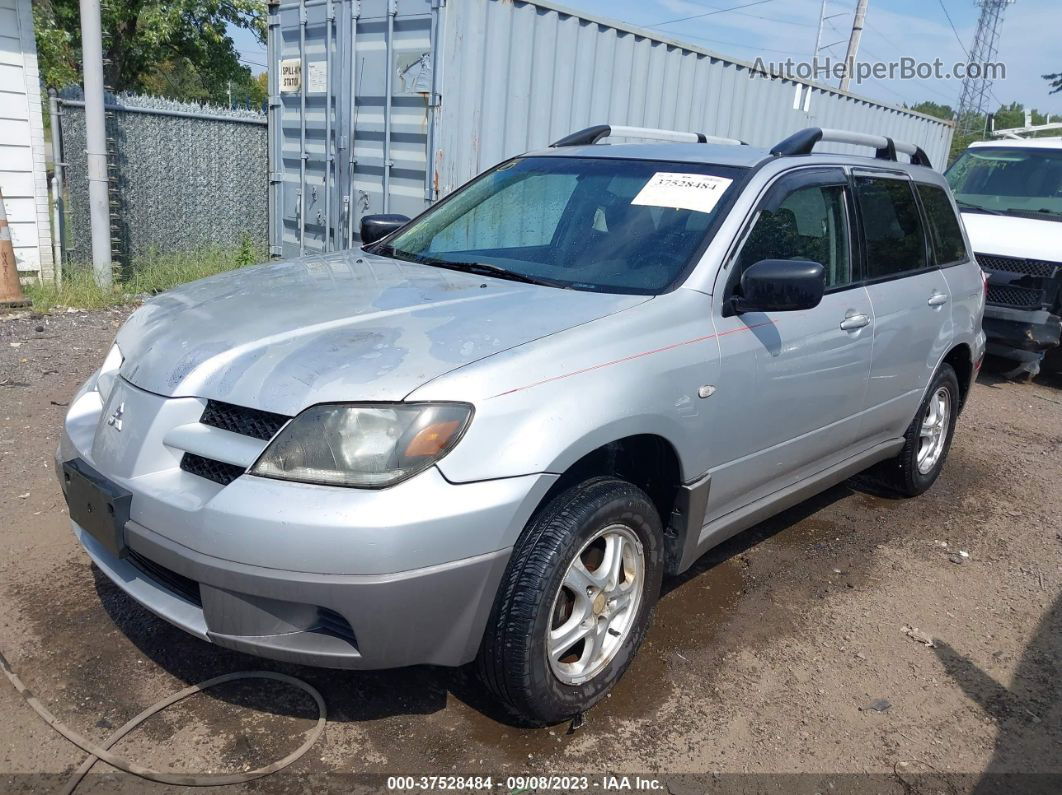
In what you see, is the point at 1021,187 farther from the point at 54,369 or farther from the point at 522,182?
the point at 54,369

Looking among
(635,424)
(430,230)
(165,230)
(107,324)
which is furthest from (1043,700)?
(165,230)

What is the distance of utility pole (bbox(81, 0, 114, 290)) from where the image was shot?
317 inches

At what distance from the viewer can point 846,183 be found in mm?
3965

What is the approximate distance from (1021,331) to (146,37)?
17.4m

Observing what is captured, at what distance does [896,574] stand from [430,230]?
2703 millimetres

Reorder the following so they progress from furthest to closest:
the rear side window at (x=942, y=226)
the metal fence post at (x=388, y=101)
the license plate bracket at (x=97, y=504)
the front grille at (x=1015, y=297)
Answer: the front grille at (x=1015, y=297) → the metal fence post at (x=388, y=101) → the rear side window at (x=942, y=226) → the license plate bracket at (x=97, y=504)

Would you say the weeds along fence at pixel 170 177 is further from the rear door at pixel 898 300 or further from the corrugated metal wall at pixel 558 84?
the rear door at pixel 898 300

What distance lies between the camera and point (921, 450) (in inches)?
195

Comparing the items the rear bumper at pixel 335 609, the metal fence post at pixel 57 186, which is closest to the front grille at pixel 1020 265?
the rear bumper at pixel 335 609

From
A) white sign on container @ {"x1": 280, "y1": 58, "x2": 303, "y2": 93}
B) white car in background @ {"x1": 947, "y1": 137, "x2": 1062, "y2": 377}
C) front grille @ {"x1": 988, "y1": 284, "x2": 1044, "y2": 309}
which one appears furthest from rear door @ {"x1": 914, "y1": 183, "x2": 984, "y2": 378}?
white sign on container @ {"x1": 280, "y1": 58, "x2": 303, "y2": 93}

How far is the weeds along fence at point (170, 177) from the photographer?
354 inches

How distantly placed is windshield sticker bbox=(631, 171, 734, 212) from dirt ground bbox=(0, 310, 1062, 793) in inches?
63.7

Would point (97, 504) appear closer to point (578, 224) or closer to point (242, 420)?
point (242, 420)

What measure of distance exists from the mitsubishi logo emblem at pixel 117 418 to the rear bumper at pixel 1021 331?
7566 mm
